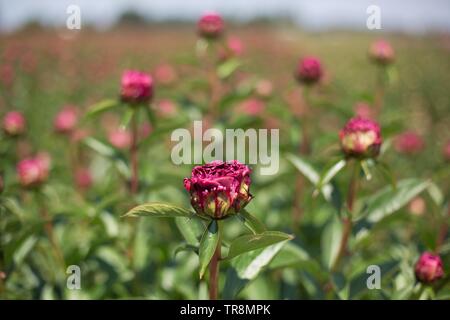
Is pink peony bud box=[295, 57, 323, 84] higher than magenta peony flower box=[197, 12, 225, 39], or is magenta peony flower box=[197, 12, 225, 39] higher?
magenta peony flower box=[197, 12, 225, 39]

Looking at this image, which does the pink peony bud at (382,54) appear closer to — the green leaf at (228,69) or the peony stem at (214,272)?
the green leaf at (228,69)

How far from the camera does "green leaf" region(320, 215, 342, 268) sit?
1.49 metres

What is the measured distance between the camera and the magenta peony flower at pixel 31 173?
160cm

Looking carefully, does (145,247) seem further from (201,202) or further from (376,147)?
(376,147)

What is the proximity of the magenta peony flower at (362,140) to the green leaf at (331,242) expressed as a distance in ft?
1.22

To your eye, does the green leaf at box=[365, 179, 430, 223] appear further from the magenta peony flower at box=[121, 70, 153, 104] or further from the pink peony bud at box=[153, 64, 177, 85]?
the pink peony bud at box=[153, 64, 177, 85]

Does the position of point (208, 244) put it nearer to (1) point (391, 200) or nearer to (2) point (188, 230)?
(2) point (188, 230)

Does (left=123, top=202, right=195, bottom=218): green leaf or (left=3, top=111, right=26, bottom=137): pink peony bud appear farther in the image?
(left=3, top=111, right=26, bottom=137): pink peony bud

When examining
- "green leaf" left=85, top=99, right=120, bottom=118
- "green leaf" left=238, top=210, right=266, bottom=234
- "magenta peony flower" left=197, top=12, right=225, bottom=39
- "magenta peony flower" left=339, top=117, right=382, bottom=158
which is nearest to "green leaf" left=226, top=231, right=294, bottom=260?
"green leaf" left=238, top=210, right=266, bottom=234

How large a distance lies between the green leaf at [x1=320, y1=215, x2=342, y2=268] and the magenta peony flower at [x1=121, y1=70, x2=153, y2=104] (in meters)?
0.80

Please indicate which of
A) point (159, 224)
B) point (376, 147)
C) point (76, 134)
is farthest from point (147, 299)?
point (76, 134)

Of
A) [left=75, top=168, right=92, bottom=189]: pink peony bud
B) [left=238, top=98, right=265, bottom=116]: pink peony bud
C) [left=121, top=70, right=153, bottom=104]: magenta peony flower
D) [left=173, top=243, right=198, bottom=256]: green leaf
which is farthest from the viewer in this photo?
[left=238, top=98, right=265, bottom=116]: pink peony bud
